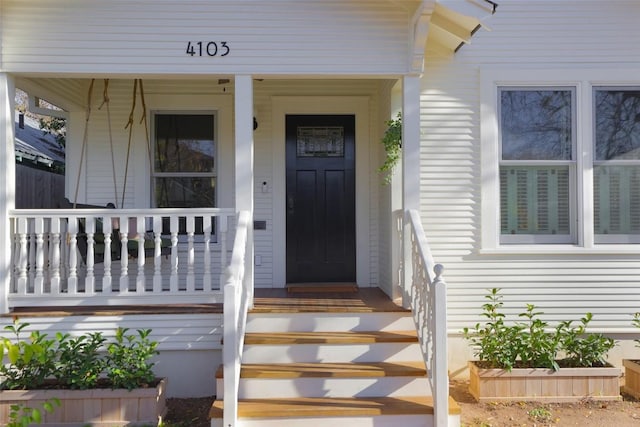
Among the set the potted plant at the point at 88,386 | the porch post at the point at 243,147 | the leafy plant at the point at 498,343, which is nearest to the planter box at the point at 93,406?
the potted plant at the point at 88,386

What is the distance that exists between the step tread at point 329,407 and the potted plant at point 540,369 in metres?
0.76

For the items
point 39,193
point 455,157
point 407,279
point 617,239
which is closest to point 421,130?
point 455,157

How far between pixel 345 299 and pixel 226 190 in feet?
6.22

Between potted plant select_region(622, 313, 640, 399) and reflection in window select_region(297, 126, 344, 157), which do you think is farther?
reflection in window select_region(297, 126, 344, 157)

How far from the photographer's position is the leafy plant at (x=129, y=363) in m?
3.86

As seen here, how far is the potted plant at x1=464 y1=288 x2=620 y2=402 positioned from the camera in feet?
14.0

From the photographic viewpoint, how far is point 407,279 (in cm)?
458

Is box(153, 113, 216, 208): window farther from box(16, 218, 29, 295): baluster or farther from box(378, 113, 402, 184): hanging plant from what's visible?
box(378, 113, 402, 184): hanging plant

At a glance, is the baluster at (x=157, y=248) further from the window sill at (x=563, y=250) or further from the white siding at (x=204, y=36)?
the window sill at (x=563, y=250)

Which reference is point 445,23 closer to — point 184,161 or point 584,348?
point 584,348

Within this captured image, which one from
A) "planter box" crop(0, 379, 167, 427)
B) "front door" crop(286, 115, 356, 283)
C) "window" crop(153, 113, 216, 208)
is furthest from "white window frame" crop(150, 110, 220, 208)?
"planter box" crop(0, 379, 167, 427)

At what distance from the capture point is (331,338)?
166 inches

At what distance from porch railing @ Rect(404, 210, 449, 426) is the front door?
1862 mm

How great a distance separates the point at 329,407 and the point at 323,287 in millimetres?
2137
